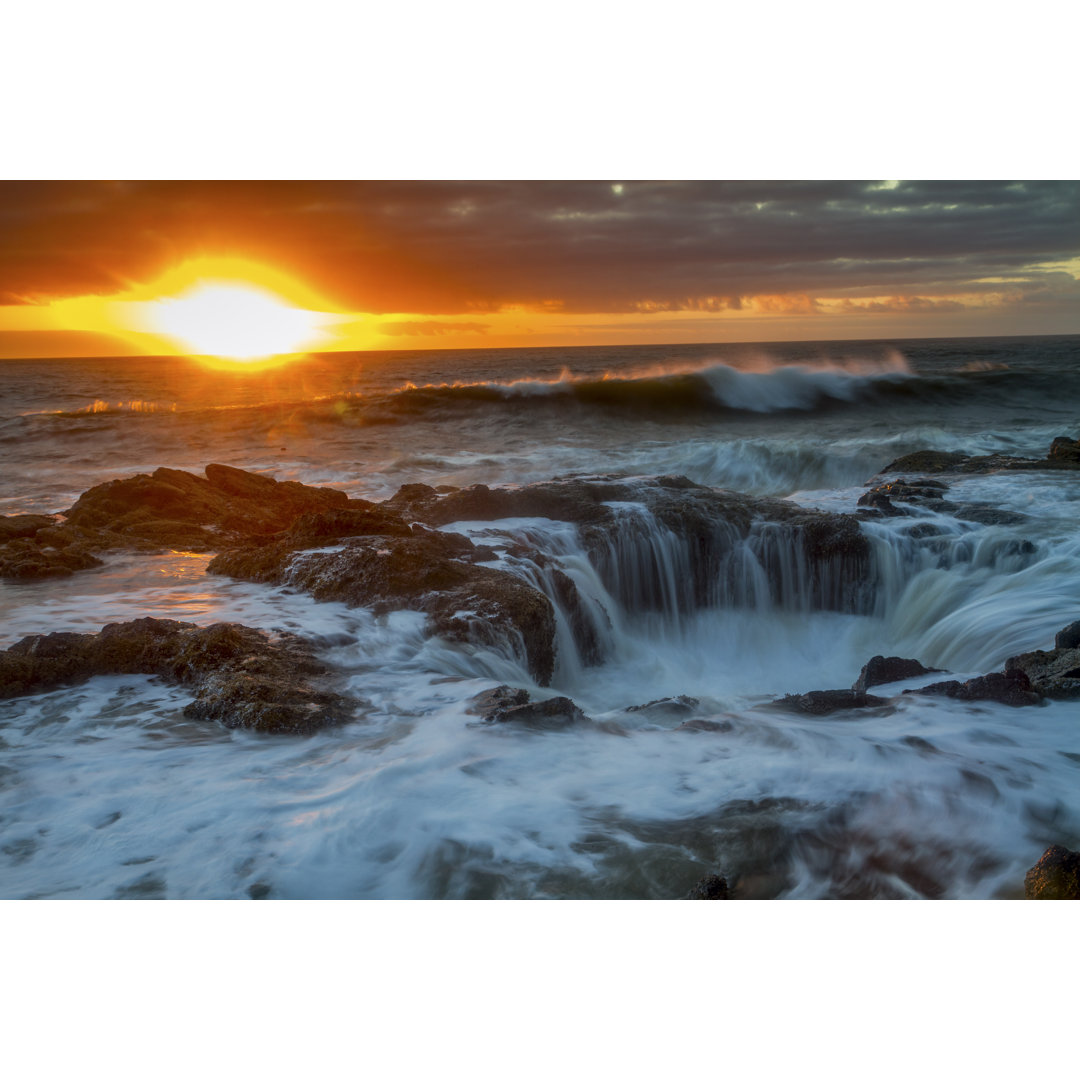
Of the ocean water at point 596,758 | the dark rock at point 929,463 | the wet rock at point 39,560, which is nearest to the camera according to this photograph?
the ocean water at point 596,758

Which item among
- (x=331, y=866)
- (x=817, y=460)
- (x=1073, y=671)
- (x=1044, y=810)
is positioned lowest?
(x=331, y=866)

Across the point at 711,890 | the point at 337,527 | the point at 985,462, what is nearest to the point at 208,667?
the point at 337,527

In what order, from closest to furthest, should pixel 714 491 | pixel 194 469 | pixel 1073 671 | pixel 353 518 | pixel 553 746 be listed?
1. pixel 553 746
2. pixel 1073 671
3. pixel 353 518
4. pixel 714 491
5. pixel 194 469

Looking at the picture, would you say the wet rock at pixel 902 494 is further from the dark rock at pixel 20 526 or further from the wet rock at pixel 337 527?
the dark rock at pixel 20 526

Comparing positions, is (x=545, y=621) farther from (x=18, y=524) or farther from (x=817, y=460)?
(x=817, y=460)

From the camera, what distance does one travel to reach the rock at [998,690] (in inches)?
99.6

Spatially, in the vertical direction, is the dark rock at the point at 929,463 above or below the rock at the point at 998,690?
above

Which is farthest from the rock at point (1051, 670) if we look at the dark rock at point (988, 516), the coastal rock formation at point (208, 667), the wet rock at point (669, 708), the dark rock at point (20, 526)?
the dark rock at point (20, 526)

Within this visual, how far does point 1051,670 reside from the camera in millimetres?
2650

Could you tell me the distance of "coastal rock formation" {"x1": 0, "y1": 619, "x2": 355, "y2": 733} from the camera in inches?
96.0

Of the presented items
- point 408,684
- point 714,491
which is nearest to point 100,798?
point 408,684

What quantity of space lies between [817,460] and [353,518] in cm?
682

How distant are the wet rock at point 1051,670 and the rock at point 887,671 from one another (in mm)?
309

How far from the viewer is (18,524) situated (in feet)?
14.5
